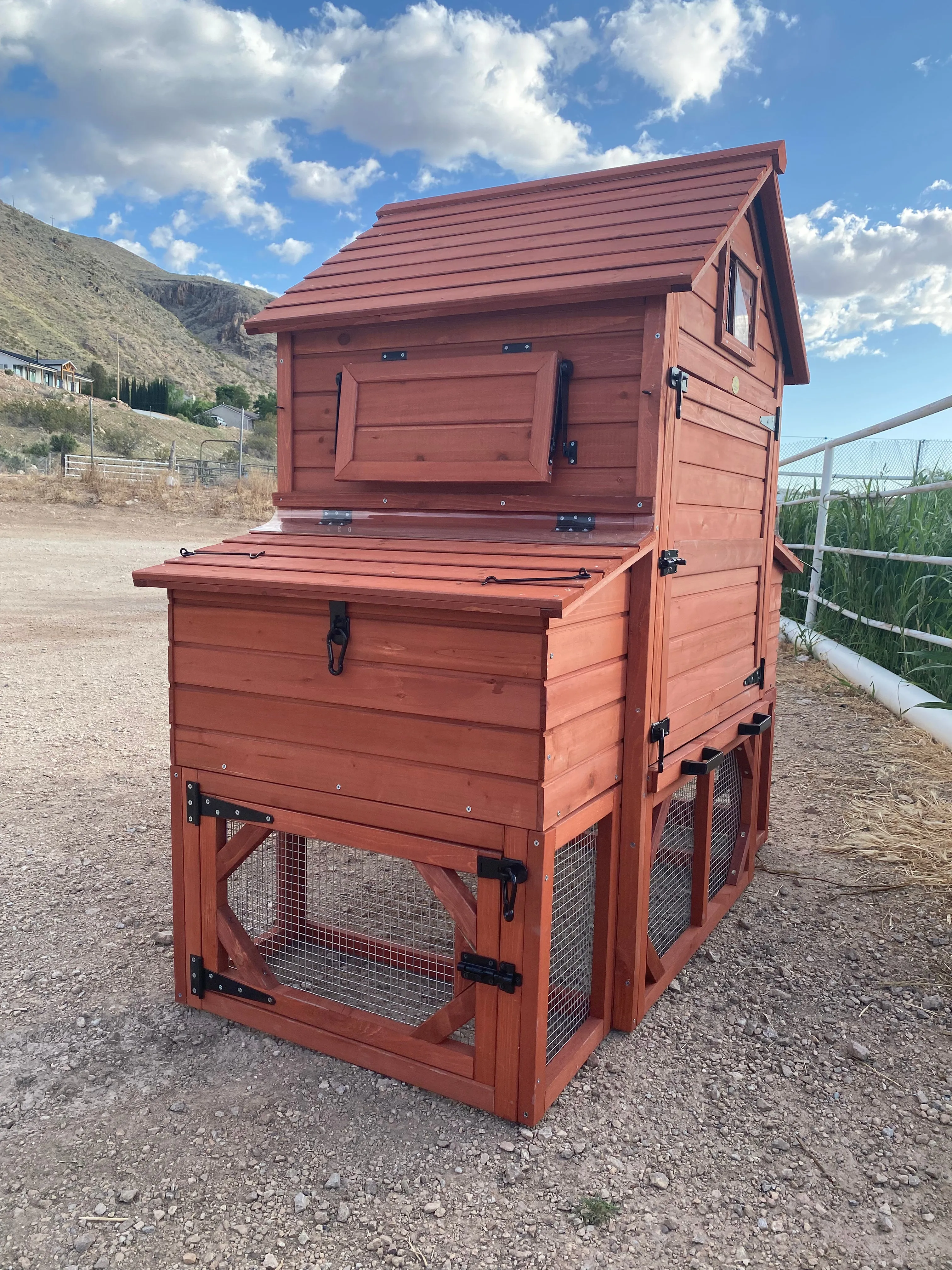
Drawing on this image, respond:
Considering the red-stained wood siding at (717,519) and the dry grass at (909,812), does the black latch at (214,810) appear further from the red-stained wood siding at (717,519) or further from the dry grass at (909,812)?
the dry grass at (909,812)

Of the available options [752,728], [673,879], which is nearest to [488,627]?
[752,728]

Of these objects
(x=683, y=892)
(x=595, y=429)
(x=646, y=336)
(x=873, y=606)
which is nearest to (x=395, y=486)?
(x=595, y=429)

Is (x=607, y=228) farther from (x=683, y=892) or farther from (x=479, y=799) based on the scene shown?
(x=683, y=892)

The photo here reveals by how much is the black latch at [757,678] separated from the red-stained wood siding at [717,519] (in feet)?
0.10

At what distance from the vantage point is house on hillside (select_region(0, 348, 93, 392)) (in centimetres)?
5025

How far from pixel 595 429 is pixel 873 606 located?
4667 millimetres

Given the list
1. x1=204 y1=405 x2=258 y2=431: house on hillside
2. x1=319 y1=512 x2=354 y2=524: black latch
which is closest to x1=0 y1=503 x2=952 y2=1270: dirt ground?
x1=319 y1=512 x2=354 y2=524: black latch

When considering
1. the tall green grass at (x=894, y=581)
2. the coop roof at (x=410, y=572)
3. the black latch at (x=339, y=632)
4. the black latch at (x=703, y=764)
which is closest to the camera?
the coop roof at (x=410, y=572)

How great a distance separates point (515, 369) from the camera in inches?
106

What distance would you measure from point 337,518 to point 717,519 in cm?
134

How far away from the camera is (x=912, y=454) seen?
1138cm

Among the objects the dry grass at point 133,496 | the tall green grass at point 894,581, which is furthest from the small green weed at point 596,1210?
the dry grass at point 133,496

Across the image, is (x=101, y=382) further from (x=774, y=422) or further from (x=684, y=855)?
(x=684, y=855)

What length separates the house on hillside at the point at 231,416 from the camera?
62.1 meters
